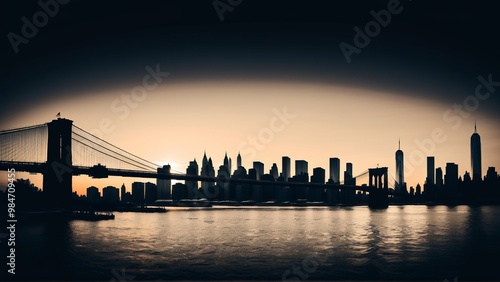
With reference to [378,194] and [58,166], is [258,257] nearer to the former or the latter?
[58,166]

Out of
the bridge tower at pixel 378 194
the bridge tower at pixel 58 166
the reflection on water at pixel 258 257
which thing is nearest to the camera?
the reflection on water at pixel 258 257

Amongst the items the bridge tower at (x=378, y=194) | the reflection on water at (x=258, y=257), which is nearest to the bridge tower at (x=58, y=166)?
the reflection on water at (x=258, y=257)

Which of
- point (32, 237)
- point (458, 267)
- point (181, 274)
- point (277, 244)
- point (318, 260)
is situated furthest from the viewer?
point (32, 237)

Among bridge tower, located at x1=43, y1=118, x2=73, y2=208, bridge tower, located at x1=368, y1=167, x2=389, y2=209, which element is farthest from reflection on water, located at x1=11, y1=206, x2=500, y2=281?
bridge tower, located at x1=368, y1=167, x2=389, y2=209

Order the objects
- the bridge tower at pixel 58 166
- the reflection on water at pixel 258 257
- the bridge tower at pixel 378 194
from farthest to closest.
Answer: the bridge tower at pixel 378 194, the bridge tower at pixel 58 166, the reflection on water at pixel 258 257

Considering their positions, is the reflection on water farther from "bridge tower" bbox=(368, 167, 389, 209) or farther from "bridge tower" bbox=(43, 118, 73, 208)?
"bridge tower" bbox=(368, 167, 389, 209)

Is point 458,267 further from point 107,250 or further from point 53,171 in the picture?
point 53,171

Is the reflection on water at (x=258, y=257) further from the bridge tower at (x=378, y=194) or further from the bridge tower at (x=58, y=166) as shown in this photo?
the bridge tower at (x=378, y=194)

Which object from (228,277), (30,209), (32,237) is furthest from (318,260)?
(30,209)

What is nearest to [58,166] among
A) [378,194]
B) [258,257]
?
[258,257]
